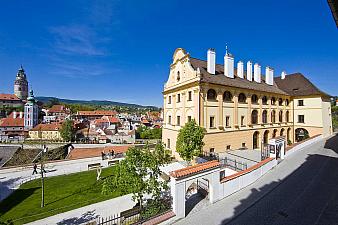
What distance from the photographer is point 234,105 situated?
23828mm

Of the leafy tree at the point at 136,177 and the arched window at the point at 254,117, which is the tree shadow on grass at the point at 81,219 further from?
the arched window at the point at 254,117

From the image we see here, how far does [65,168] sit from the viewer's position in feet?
83.8

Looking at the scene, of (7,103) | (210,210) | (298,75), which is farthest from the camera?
(7,103)

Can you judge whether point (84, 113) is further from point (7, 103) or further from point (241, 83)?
point (241, 83)

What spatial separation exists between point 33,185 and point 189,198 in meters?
17.7

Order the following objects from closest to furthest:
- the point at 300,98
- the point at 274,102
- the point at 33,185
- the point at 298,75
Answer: the point at 33,185, the point at 274,102, the point at 300,98, the point at 298,75

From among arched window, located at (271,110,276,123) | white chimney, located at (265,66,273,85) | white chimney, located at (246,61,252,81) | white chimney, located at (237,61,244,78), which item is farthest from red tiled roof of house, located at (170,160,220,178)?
white chimney, located at (265,66,273,85)

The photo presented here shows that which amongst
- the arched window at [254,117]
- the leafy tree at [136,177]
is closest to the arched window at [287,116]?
the arched window at [254,117]

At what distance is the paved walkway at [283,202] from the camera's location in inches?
352

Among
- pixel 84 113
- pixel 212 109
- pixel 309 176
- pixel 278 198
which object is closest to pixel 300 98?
pixel 212 109

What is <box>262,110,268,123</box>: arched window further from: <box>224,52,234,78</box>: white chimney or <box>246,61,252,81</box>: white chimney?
<box>224,52,234,78</box>: white chimney

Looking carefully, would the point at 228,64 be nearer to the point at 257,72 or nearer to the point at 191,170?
the point at 257,72

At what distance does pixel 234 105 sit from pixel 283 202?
1480 cm

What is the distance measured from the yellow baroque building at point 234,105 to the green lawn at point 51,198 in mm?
11629
